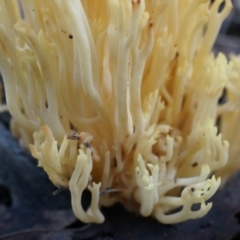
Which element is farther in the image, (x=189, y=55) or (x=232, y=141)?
(x=232, y=141)

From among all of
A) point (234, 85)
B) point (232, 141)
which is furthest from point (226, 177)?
point (234, 85)

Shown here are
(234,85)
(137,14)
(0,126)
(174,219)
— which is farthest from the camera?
(0,126)

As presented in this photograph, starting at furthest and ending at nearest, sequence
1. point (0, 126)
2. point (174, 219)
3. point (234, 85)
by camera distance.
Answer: point (0, 126) → point (234, 85) → point (174, 219)

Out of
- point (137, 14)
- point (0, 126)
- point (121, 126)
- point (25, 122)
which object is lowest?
point (0, 126)

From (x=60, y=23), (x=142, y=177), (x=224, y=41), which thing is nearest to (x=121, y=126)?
(x=142, y=177)

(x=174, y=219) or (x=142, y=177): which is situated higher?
(x=142, y=177)

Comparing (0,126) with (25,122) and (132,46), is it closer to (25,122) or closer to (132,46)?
(25,122)

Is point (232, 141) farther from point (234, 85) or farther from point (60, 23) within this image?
point (60, 23)
